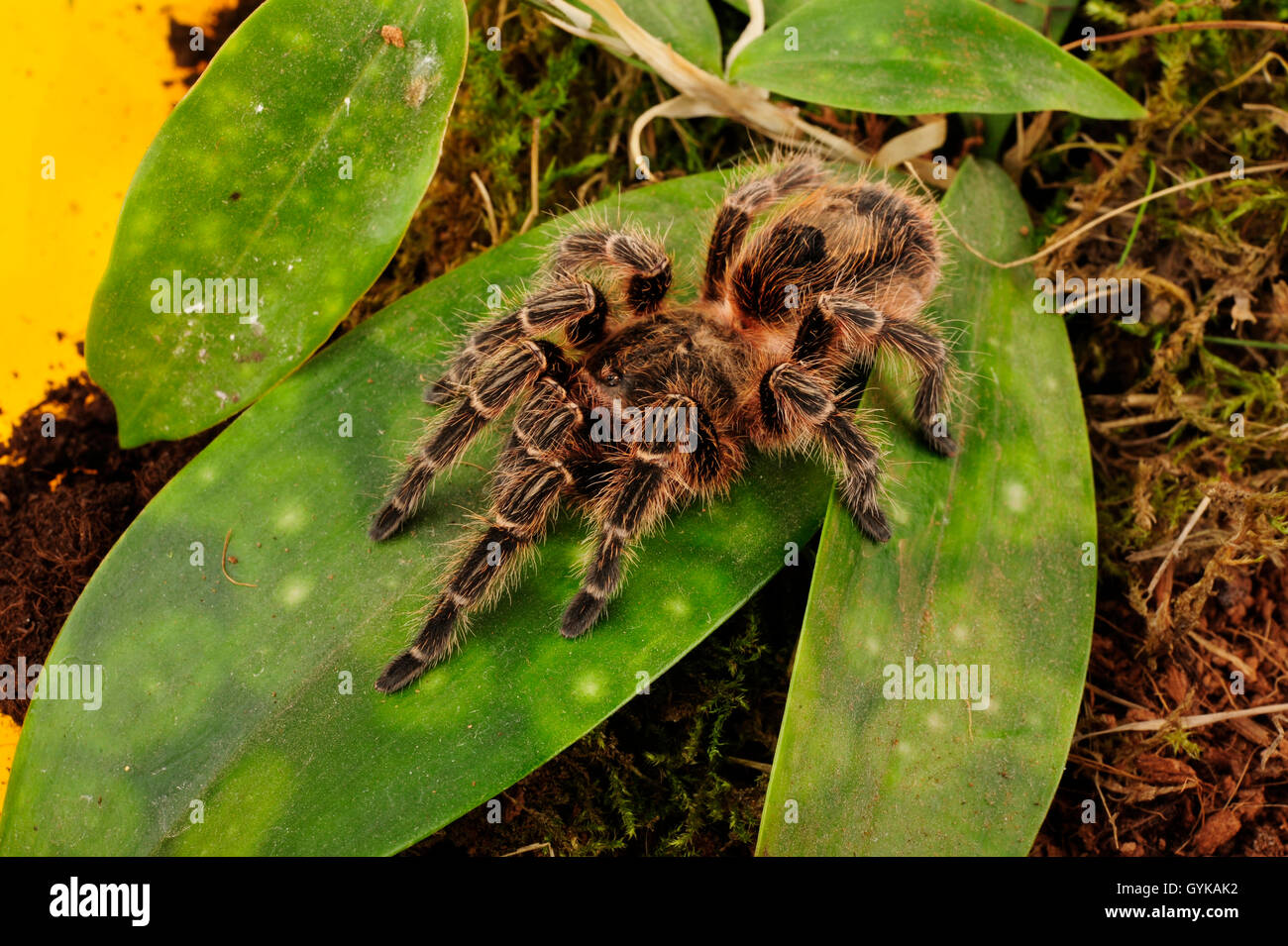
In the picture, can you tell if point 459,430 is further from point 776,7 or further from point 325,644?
point 776,7

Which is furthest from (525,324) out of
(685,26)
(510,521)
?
(685,26)

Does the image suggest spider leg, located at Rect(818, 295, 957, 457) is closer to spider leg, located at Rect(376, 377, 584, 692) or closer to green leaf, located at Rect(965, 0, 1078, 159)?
spider leg, located at Rect(376, 377, 584, 692)

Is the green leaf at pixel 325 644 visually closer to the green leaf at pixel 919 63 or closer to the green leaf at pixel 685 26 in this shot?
the green leaf at pixel 919 63

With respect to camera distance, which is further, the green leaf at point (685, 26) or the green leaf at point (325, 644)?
the green leaf at point (685, 26)

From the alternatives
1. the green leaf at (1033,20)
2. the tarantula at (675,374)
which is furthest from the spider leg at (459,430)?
the green leaf at (1033,20)

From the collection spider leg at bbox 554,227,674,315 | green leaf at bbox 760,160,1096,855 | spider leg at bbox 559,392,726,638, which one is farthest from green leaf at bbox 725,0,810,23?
spider leg at bbox 559,392,726,638
